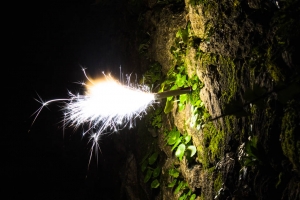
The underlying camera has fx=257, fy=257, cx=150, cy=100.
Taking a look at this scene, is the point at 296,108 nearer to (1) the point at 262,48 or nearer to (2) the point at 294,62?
(2) the point at 294,62

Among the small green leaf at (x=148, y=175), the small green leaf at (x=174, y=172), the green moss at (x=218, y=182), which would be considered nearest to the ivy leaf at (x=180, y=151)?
the small green leaf at (x=174, y=172)

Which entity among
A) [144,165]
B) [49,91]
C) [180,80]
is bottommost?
[144,165]

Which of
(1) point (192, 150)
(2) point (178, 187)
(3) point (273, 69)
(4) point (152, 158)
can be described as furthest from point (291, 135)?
(4) point (152, 158)

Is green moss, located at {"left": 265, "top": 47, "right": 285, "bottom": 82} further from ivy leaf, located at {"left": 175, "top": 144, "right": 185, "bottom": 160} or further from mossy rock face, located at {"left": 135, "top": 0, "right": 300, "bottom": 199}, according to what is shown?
ivy leaf, located at {"left": 175, "top": 144, "right": 185, "bottom": 160}

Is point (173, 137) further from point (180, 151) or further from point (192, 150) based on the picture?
point (192, 150)

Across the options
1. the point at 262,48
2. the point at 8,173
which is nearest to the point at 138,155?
the point at 262,48

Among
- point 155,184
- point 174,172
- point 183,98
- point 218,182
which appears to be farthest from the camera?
point 155,184

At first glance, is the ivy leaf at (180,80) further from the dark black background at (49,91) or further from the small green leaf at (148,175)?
the dark black background at (49,91)
